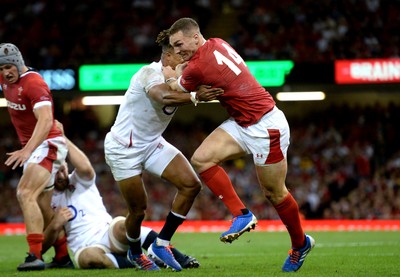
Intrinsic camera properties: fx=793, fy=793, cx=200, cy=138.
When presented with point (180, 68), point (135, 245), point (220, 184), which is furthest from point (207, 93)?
point (135, 245)

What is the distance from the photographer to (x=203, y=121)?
24.0 m

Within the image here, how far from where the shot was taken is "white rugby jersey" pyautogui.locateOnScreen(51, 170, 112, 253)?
8570 mm

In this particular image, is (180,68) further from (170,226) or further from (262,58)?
(262,58)

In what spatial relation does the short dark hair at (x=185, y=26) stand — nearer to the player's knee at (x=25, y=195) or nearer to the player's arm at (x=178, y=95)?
the player's arm at (x=178, y=95)

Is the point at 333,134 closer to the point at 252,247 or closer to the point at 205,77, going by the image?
the point at 252,247

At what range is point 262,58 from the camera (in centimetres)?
2055

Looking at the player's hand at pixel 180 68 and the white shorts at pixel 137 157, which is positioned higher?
the player's hand at pixel 180 68

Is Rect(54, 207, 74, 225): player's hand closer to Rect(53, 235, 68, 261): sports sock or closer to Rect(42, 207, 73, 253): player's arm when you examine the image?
Rect(42, 207, 73, 253): player's arm

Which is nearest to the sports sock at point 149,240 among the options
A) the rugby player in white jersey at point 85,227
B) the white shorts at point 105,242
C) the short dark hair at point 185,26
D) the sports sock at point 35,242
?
the rugby player in white jersey at point 85,227

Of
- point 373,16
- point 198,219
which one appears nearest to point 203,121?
point 198,219

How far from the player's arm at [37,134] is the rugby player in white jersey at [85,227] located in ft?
2.26

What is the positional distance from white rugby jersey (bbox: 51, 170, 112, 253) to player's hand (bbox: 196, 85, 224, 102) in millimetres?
2182

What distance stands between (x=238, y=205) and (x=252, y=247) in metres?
4.80

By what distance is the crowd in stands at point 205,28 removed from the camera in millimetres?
21172
